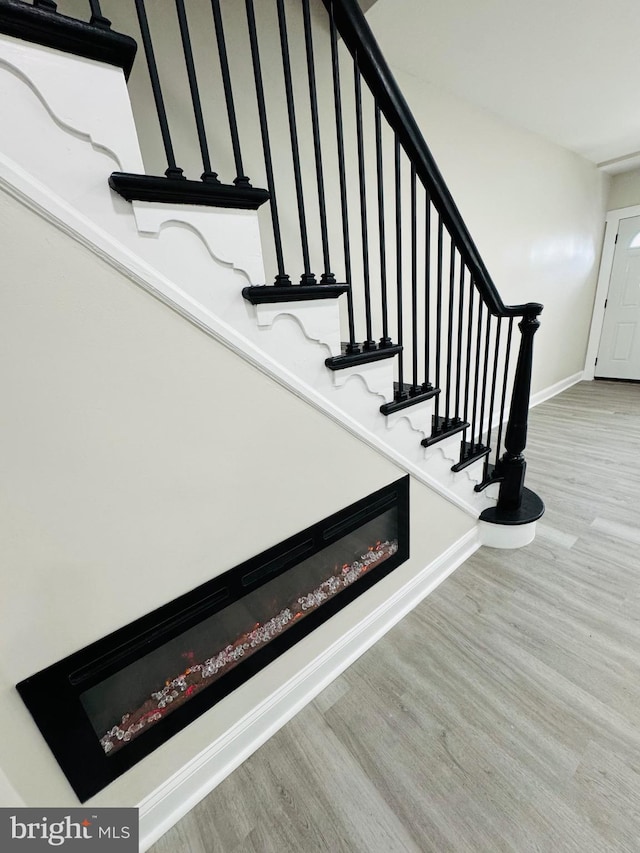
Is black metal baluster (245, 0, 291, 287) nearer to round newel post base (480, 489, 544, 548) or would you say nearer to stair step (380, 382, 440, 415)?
stair step (380, 382, 440, 415)

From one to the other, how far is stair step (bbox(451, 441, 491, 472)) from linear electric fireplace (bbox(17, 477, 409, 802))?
1.20 ft

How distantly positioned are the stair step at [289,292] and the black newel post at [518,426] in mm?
1081

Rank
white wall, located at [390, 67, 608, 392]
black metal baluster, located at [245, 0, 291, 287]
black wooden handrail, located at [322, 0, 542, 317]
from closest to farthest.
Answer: black metal baluster, located at [245, 0, 291, 287] < black wooden handrail, located at [322, 0, 542, 317] < white wall, located at [390, 67, 608, 392]

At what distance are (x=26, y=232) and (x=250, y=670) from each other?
1258 mm

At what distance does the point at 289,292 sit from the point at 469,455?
1287 millimetres

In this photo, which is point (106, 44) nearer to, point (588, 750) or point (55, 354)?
point (55, 354)

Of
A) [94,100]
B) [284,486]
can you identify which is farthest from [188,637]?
[94,100]

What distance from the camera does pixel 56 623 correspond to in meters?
0.72

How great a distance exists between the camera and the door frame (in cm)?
425

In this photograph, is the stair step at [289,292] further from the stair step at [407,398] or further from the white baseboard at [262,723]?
the white baseboard at [262,723]

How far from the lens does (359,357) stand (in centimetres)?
105

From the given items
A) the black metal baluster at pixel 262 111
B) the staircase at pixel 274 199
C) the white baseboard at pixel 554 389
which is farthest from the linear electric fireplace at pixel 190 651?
the white baseboard at pixel 554 389

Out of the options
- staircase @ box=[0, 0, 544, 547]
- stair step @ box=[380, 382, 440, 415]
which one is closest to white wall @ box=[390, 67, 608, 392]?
staircase @ box=[0, 0, 544, 547]

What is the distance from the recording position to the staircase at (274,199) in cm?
61
